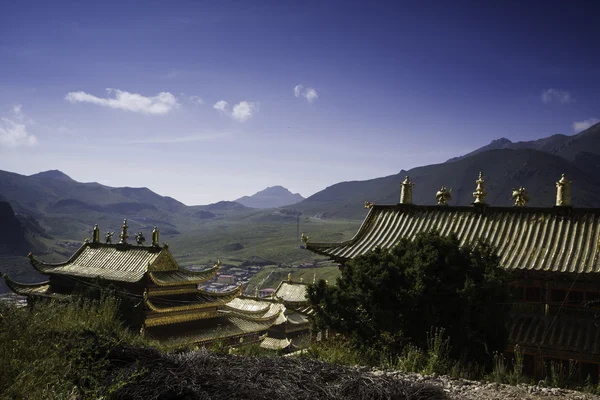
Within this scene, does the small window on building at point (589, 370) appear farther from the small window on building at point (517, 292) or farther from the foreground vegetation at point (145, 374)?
the foreground vegetation at point (145, 374)

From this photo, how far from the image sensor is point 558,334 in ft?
40.7

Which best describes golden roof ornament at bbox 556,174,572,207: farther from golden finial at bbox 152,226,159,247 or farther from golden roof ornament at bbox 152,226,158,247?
golden roof ornament at bbox 152,226,158,247

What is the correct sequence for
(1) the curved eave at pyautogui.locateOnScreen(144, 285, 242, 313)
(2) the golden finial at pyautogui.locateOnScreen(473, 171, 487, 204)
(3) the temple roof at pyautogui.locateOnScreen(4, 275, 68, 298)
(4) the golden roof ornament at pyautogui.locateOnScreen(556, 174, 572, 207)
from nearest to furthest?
(4) the golden roof ornament at pyautogui.locateOnScreen(556, 174, 572, 207) → (2) the golden finial at pyautogui.locateOnScreen(473, 171, 487, 204) → (1) the curved eave at pyautogui.locateOnScreen(144, 285, 242, 313) → (3) the temple roof at pyautogui.locateOnScreen(4, 275, 68, 298)

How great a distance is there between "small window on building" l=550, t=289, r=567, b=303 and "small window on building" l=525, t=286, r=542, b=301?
300mm

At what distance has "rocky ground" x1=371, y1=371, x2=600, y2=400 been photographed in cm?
626

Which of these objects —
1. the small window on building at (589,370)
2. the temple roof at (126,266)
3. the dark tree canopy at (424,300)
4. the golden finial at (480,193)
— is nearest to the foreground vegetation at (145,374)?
Answer: the dark tree canopy at (424,300)

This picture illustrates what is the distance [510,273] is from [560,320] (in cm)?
168

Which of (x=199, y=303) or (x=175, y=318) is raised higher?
(x=199, y=303)

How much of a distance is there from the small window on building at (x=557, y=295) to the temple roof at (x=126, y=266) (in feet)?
51.4

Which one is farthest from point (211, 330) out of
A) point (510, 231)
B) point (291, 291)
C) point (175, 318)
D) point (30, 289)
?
point (510, 231)

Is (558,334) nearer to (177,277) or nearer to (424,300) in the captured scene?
(424,300)

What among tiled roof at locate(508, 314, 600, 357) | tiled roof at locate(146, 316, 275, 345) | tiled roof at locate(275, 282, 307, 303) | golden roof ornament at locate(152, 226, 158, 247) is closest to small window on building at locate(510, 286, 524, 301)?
tiled roof at locate(508, 314, 600, 357)

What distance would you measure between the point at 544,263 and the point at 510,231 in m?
1.79

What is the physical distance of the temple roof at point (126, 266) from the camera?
74.0ft
